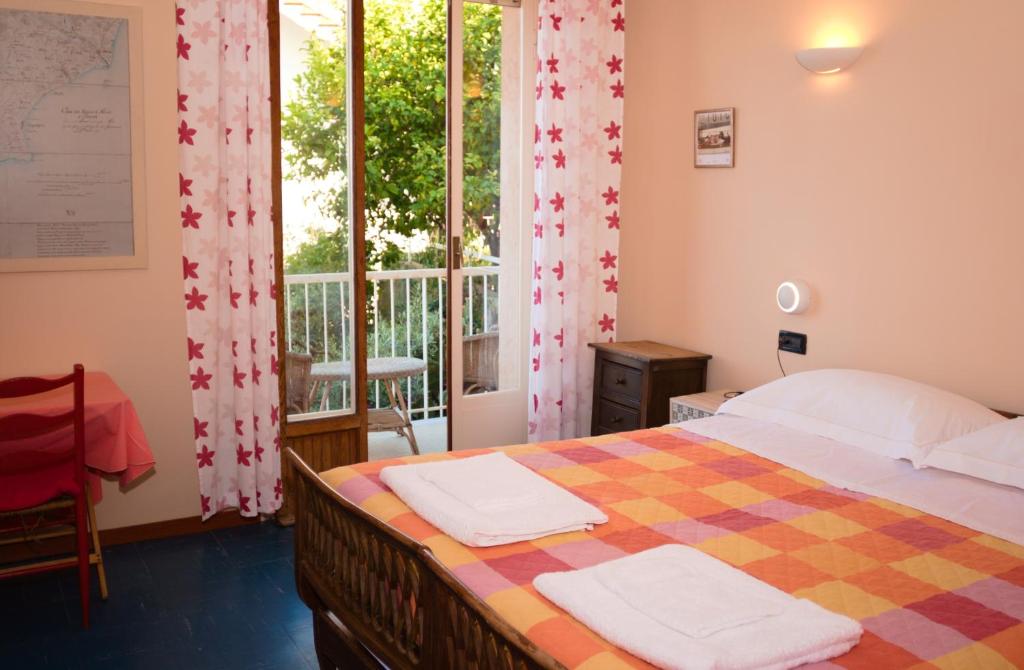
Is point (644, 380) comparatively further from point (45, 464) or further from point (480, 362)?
point (45, 464)

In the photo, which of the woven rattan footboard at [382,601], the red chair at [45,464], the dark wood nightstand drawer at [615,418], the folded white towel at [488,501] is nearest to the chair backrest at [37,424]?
the red chair at [45,464]

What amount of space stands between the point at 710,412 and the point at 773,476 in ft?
3.24

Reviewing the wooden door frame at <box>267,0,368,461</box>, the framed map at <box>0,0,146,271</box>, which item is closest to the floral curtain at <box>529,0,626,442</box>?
the wooden door frame at <box>267,0,368,461</box>

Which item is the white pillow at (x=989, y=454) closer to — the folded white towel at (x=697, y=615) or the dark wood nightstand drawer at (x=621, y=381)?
the folded white towel at (x=697, y=615)

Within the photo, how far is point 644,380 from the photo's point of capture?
450cm

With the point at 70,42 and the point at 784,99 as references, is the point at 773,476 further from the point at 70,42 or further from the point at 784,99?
the point at 70,42

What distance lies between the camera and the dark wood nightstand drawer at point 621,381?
457cm

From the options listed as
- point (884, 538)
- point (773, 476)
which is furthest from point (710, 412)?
point (884, 538)

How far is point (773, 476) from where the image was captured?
304cm

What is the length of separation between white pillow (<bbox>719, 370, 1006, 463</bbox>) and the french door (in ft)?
5.38

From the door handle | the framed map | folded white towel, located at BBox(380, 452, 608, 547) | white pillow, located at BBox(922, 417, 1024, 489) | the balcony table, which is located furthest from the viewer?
the door handle

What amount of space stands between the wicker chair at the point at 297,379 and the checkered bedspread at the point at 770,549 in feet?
4.61

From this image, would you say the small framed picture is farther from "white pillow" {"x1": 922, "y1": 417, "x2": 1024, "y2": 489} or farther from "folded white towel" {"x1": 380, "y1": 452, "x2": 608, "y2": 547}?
"folded white towel" {"x1": 380, "y1": 452, "x2": 608, "y2": 547}

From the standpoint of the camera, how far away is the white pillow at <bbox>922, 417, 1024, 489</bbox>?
276 cm
